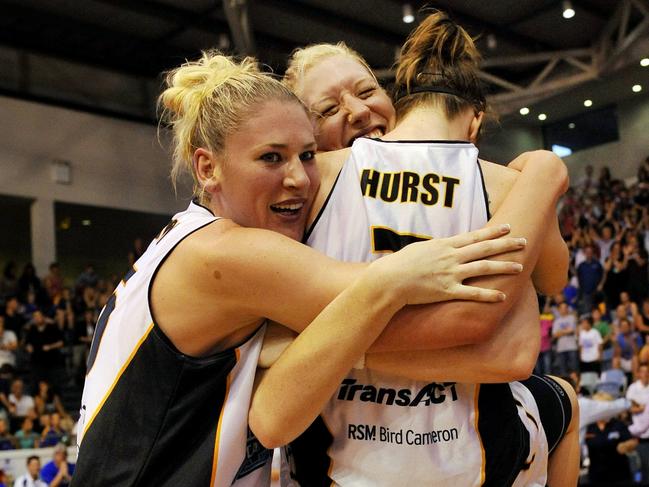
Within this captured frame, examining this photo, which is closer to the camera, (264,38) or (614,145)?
(264,38)

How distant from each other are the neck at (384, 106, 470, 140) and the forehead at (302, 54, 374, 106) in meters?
0.37

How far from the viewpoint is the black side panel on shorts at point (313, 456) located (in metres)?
2.07

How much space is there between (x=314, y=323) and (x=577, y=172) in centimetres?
2040

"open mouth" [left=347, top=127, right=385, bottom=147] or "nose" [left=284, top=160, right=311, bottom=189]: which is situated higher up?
"open mouth" [left=347, top=127, right=385, bottom=147]

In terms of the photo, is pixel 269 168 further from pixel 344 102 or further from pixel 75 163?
pixel 75 163

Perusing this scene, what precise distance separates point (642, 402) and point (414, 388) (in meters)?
8.36

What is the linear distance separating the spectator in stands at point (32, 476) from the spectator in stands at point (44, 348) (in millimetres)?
3159

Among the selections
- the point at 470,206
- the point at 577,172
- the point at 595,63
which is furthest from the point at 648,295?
the point at 470,206

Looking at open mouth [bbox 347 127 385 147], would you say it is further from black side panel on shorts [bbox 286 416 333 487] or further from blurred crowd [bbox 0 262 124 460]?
blurred crowd [bbox 0 262 124 460]

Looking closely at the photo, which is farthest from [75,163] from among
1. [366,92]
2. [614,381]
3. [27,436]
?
[366,92]

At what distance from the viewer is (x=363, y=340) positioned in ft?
5.80

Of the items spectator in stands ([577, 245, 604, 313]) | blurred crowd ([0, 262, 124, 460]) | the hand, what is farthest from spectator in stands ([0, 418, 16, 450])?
the hand

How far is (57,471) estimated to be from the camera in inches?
372

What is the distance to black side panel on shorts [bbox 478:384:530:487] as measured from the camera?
2023mm
